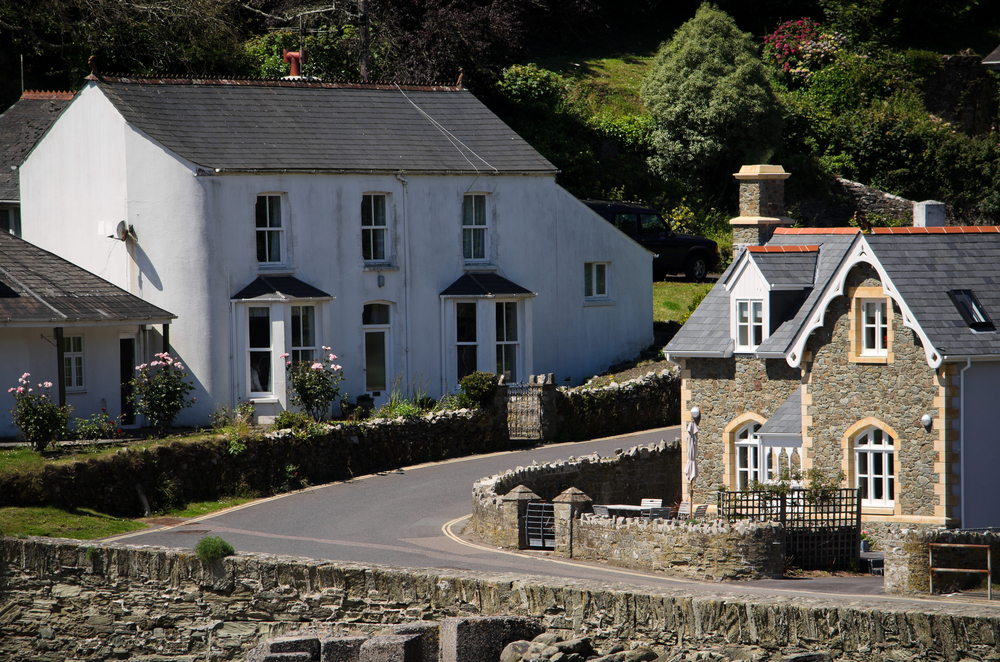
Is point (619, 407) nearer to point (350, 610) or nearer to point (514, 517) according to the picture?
point (514, 517)

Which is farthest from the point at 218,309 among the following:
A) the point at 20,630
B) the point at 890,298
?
the point at 890,298

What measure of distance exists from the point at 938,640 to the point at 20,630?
46.3 ft

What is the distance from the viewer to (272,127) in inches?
1212

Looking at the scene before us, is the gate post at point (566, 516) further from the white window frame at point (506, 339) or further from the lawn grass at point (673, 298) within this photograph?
the lawn grass at point (673, 298)

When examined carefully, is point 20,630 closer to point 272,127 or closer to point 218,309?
point 218,309

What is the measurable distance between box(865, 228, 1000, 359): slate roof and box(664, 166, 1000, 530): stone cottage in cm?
3

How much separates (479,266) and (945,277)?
13370 mm

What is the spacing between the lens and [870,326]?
22.2 metres

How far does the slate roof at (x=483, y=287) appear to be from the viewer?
31672 millimetres

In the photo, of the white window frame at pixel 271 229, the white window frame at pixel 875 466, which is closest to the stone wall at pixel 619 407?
the white window frame at pixel 271 229

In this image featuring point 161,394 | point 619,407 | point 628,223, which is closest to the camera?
point 161,394

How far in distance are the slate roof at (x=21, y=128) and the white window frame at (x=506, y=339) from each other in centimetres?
1356

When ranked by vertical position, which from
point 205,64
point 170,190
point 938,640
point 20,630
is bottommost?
point 20,630

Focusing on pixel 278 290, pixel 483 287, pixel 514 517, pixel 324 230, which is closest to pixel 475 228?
pixel 483 287
